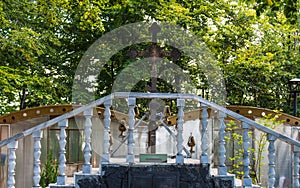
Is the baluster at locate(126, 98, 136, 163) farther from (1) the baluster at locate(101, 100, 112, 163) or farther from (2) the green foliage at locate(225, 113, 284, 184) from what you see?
(2) the green foliage at locate(225, 113, 284, 184)

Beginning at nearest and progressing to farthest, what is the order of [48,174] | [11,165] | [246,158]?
[11,165] < [246,158] < [48,174]

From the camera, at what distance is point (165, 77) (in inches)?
577

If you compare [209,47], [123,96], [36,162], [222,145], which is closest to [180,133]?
[222,145]

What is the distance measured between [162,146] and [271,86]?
5.73 m

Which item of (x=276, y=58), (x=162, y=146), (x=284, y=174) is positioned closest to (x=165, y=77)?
(x=276, y=58)

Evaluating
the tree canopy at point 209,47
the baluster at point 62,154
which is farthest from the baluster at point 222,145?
the tree canopy at point 209,47

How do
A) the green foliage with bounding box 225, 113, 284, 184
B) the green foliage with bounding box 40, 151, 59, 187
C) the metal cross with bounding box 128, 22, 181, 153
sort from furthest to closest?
the green foliage with bounding box 40, 151, 59, 187 < the green foliage with bounding box 225, 113, 284, 184 < the metal cross with bounding box 128, 22, 181, 153

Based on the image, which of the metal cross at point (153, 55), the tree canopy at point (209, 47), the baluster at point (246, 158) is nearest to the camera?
the baluster at point (246, 158)

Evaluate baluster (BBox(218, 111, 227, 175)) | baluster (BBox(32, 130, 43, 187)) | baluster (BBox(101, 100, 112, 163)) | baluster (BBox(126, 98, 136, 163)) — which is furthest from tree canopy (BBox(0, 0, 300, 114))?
baluster (BBox(218, 111, 227, 175))

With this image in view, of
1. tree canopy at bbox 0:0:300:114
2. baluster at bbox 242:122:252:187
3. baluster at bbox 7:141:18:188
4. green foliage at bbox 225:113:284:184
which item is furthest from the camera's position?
tree canopy at bbox 0:0:300:114

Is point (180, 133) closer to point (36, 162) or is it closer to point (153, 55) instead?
point (153, 55)

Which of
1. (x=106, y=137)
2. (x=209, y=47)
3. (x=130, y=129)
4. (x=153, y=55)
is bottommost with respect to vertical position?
(x=106, y=137)

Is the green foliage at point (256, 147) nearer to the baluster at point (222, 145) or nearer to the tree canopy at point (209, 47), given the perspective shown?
the baluster at point (222, 145)

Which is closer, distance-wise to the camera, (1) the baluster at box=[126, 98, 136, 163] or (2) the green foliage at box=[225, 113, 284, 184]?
(1) the baluster at box=[126, 98, 136, 163]
